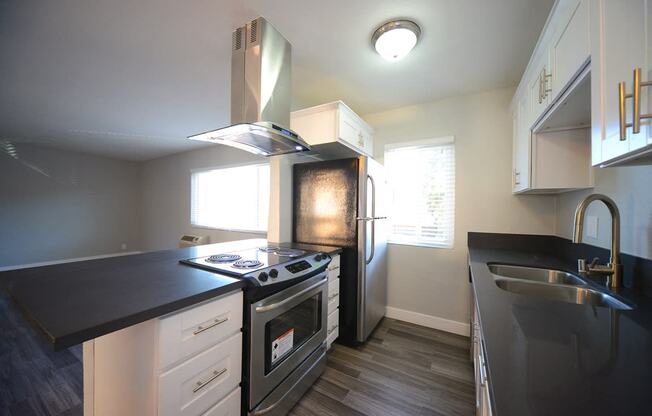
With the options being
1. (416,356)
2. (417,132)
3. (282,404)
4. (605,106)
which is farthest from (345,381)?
(417,132)

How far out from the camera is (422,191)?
2543mm

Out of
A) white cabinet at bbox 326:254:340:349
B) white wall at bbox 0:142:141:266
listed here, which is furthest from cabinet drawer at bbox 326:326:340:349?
white wall at bbox 0:142:141:266

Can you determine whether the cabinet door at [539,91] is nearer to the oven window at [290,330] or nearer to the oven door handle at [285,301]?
the oven door handle at [285,301]

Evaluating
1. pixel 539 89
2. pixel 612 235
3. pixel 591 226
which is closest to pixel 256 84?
pixel 539 89

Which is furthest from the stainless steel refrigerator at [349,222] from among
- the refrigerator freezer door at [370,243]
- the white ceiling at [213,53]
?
the white ceiling at [213,53]

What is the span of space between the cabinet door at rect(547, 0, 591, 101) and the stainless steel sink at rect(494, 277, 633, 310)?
97 cm

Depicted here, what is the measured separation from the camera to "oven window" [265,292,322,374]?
4.03 feet

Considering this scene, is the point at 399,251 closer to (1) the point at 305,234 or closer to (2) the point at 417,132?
(1) the point at 305,234

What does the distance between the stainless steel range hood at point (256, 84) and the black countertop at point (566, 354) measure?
137 cm

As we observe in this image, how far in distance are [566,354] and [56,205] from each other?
5.18 meters

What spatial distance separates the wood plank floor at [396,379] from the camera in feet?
4.76

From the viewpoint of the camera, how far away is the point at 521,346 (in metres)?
0.60

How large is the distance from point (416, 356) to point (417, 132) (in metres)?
2.28

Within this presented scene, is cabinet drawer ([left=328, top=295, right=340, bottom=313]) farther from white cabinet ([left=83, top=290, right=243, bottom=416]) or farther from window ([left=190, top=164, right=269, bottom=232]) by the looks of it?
window ([left=190, top=164, right=269, bottom=232])
